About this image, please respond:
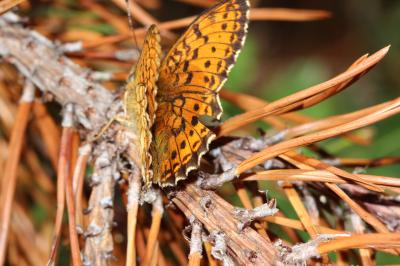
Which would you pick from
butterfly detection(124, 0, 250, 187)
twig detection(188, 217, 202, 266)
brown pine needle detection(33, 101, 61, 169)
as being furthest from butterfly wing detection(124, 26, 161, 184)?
brown pine needle detection(33, 101, 61, 169)

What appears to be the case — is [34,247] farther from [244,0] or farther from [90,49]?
[244,0]

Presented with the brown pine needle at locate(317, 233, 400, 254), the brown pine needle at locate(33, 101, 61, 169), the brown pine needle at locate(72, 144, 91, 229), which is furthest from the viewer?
the brown pine needle at locate(33, 101, 61, 169)

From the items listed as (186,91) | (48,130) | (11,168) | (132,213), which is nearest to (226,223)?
(132,213)

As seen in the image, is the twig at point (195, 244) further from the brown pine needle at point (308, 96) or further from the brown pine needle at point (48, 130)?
the brown pine needle at point (48, 130)

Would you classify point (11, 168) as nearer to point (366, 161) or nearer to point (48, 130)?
point (48, 130)

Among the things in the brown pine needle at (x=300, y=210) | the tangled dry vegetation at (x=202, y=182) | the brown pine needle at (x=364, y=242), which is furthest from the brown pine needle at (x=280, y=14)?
the brown pine needle at (x=364, y=242)

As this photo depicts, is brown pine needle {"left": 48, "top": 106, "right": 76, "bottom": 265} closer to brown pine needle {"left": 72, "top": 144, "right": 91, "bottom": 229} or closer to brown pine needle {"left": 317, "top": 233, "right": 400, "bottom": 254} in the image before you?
brown pine needle {"left": 72, "top": 144, "right": 91, "bottom": 229}
